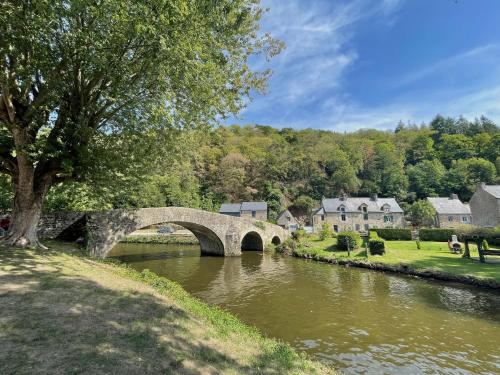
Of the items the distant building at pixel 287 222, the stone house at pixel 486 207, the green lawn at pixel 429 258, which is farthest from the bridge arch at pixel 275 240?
the stone house at pixel 486 207

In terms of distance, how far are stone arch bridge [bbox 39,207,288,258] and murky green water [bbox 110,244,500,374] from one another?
164 inches

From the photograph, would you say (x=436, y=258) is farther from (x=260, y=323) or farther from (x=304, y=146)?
(x=304, y=146)

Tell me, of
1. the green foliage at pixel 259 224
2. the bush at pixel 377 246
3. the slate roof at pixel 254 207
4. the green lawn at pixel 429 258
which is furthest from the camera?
the slate roof at pixel 254 207

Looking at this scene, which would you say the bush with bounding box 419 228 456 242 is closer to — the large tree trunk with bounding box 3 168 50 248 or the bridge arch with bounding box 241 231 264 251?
the bridge arch with bounding box 241 231 264 251

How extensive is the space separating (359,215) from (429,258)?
1015 inches

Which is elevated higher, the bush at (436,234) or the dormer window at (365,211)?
the dormer window at (365,211)

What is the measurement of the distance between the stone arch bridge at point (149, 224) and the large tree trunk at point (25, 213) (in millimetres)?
3286

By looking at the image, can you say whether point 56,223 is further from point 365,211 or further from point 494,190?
point 494,190

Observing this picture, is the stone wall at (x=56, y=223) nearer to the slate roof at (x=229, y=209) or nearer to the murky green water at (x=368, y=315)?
the murky green water at (x=368, y=315)

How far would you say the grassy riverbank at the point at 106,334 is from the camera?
3795 mm

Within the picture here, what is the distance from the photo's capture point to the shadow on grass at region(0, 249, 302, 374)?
373cm

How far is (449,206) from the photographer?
45.9m

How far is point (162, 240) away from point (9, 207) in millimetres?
22135

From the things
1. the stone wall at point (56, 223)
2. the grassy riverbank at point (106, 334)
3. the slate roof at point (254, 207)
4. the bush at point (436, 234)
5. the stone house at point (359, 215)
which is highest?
the slate roof at point (254, 207)
